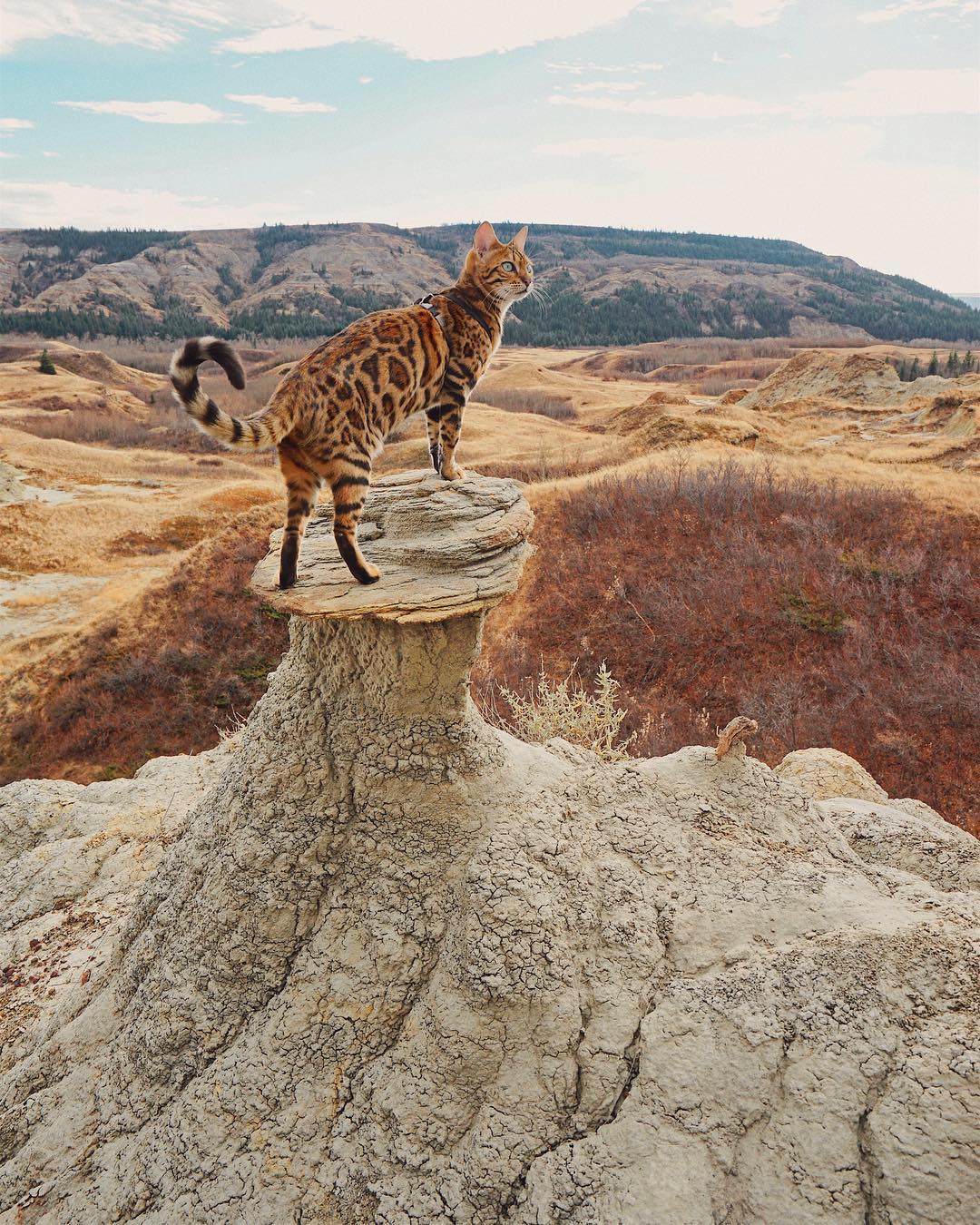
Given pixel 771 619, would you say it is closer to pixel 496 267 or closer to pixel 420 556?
pixel 496 267

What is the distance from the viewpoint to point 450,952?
14.6 feet

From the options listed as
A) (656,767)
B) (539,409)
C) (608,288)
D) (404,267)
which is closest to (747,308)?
(608,288)

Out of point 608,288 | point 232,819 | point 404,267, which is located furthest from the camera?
point 404,267

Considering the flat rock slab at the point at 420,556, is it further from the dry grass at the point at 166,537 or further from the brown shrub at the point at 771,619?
the dry grass at the point at 166,537

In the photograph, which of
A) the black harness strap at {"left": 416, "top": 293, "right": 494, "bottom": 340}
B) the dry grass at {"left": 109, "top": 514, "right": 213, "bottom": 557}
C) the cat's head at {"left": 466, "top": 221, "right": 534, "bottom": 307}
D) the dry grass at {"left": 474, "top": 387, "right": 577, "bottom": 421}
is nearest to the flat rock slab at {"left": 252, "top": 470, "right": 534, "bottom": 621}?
the black harness strap at {"left": 416, "top": 293, "right": 494, "bottom": 340}

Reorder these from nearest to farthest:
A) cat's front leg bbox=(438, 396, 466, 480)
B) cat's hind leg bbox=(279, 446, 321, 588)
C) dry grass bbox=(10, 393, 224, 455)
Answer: cat's hind leg bbox=(279, 446, 321, 588) → cat's front leg bbox=(438, 396, 466, 480) → dry grass bbox=(10, 393, 224, 455)

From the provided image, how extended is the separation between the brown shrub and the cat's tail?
913cm

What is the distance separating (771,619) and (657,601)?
2.54 m

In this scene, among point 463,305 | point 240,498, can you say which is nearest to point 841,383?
point 240,498

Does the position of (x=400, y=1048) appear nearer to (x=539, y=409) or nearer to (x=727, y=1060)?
(x=727, y=1060)

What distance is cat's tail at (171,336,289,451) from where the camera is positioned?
3785mm

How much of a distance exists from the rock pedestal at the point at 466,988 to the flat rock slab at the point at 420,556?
0.03 meters

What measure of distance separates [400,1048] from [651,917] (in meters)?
1.73

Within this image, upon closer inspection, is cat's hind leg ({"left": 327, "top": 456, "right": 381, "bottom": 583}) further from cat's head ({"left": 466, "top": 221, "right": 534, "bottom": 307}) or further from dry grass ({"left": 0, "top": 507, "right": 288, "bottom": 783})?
dry grass ({"left": 0, "top": 507, "right": 288, "bottom": 783})
